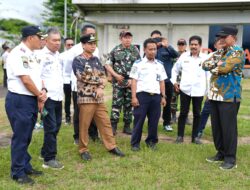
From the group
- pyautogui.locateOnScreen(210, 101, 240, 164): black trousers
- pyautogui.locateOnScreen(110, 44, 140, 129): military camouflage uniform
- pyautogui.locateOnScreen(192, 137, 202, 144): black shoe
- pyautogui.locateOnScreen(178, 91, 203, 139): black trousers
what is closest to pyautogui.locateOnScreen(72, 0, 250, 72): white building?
pyautogui.locateOnScreen(110, 44, 140, 129): military camouflage uniform

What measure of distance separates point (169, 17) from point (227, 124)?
17.2 m

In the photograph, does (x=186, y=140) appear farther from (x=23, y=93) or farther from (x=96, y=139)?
(x=23, y=93)

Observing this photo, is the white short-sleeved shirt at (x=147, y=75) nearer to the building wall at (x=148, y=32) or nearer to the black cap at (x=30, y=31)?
Result: the black cap at (x=30, y=31)

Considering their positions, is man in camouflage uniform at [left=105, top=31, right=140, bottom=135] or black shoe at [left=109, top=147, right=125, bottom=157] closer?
black shoe at [left=109, top=147, right=125, bottom=157]

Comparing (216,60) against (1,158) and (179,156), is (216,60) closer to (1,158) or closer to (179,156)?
(179,156)

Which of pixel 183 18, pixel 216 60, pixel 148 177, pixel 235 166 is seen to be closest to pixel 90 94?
pixel 148 177

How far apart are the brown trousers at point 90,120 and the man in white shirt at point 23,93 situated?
102 cm

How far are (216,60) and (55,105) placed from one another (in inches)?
91.8

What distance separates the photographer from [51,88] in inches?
188

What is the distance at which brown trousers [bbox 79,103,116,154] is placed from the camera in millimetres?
5158

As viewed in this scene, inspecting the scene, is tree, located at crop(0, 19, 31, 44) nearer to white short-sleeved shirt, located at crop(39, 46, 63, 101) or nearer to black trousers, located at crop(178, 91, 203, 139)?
black trousers, located at crop(178, 91, 203, 139)

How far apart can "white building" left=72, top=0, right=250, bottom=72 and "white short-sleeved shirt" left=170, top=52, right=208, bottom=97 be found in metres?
14.1

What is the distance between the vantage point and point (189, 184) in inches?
169

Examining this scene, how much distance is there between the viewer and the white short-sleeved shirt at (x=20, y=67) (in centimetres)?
398
